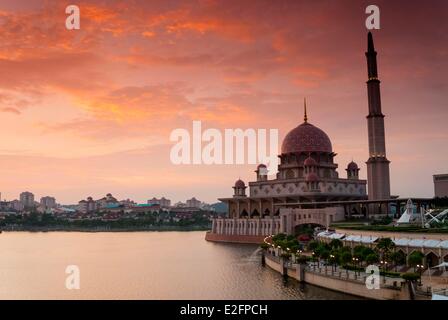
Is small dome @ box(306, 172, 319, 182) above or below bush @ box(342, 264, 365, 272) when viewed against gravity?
above

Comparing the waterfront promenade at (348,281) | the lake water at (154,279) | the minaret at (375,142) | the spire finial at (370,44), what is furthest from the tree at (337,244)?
the spire finial at (370,44)

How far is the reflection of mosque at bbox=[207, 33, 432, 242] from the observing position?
68125 millimetres

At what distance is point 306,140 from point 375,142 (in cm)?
1978

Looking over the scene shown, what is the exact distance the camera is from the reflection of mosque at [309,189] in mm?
68125

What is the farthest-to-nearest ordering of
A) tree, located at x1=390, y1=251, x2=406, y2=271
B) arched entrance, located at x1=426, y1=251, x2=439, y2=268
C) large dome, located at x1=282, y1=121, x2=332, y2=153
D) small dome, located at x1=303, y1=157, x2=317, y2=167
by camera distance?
1. large dome, located at x1=282, y1=121, x2=332, y2=153
2. small dome, located at x1=303, y1=157, x2=317, y2=167
3. tree, located at x1=390, y1=251, x2=406, y2=271
4. arched entrance, located at x1=426, y1=251, x2=439, y2=268

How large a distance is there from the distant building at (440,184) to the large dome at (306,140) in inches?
1373

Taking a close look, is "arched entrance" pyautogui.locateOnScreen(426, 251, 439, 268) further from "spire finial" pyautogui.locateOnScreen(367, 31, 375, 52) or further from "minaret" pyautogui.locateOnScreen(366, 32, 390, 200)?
"spire finial" pyautogui.locateOnScreen(367, 31, 375, 52)

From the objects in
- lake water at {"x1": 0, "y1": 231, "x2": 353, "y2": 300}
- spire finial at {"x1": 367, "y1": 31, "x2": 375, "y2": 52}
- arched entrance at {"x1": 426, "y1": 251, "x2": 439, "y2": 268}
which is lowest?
lake water at {"x1": 0, "y1": 231, "x2": 353, "y2": 300}

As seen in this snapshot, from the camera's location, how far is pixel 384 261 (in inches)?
1378

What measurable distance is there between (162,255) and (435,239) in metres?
34.0

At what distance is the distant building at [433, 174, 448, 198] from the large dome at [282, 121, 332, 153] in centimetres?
3487

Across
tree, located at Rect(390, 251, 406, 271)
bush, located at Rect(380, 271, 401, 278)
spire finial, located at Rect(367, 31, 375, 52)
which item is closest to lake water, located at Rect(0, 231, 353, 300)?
bush, located at Rect(380, 271, 401, 278)

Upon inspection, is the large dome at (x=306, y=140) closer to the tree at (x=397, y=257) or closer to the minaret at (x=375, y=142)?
the minaret at (x=375, y=142)
